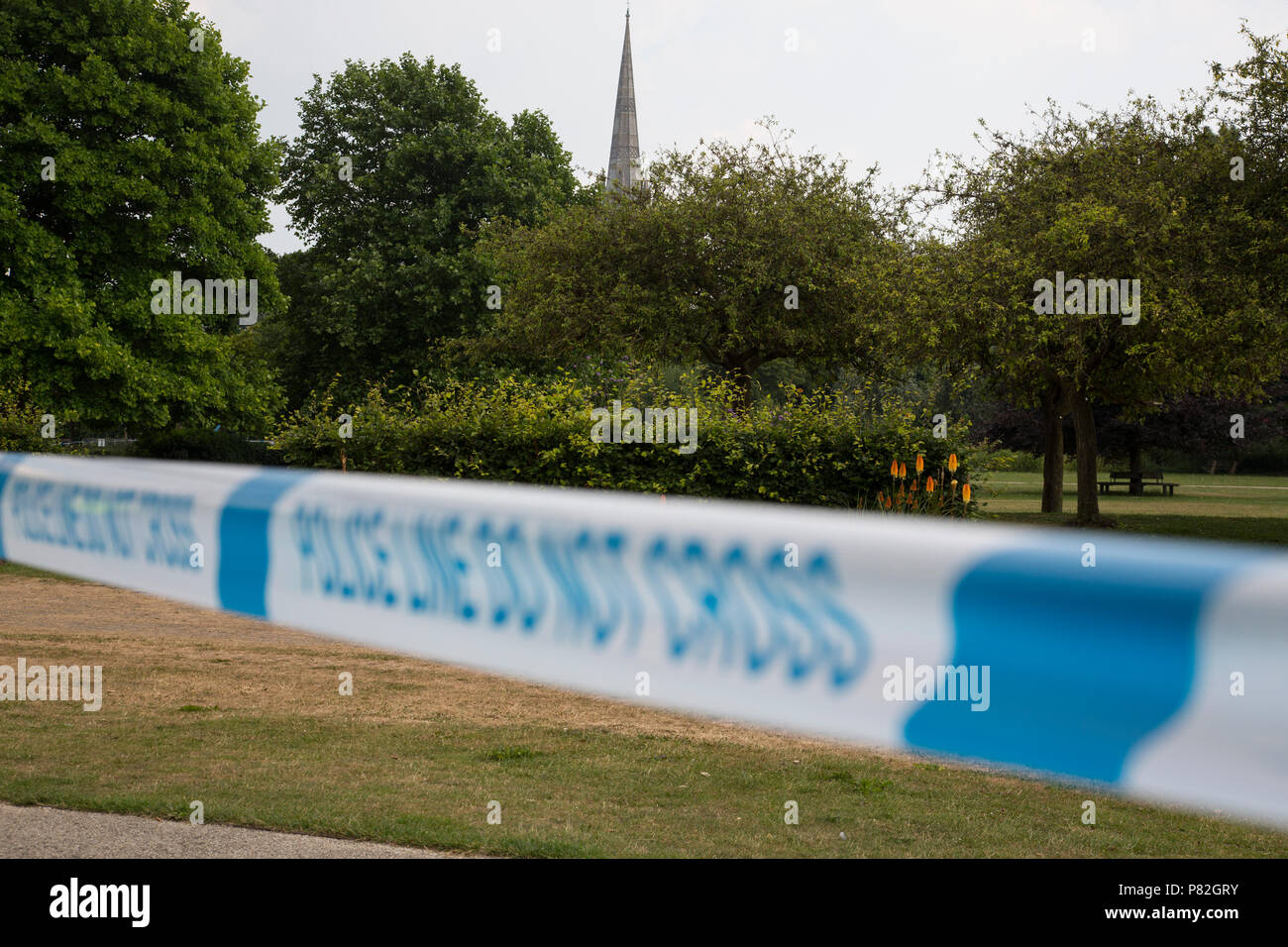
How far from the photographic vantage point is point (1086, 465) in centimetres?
2509

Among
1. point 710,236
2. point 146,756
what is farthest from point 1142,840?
point 710,236

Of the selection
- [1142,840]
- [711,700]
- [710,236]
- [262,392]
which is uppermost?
[710,236]

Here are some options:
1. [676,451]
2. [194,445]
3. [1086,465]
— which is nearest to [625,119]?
[194,445]

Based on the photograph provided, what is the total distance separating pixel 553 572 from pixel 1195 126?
2355 cm

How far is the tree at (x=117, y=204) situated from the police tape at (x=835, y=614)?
2399cm

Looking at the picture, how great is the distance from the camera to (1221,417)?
1368 inches

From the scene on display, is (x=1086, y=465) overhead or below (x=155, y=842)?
overhead

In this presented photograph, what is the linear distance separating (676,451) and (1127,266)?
991cm

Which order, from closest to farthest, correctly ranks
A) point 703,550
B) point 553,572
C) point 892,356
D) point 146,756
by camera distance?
point 703,550, point 553,572, point 146,756, point 892,356

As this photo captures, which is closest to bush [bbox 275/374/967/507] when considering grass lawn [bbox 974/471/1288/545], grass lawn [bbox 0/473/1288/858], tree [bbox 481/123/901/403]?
grass lawn [bbox 974/471/1288/545]

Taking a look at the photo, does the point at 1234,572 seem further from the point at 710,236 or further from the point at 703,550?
the point at 710,236

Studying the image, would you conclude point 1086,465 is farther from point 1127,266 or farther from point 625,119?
point 625,119

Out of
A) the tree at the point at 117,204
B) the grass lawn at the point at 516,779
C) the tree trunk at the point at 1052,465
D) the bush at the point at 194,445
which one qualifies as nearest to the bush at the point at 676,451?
the grass lawn at the point at 516,779

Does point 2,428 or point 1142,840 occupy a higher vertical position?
point 2,428
